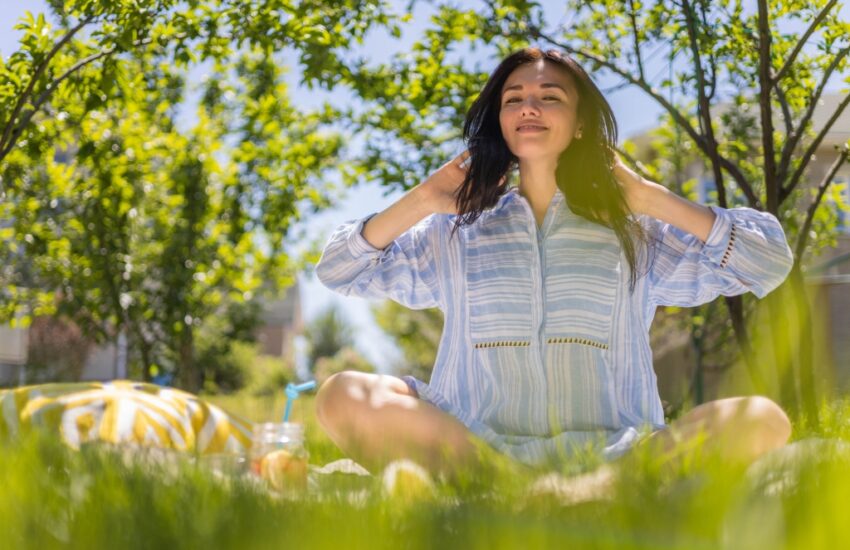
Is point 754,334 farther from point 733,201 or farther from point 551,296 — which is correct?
point 551,296

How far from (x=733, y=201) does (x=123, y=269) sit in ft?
15.7

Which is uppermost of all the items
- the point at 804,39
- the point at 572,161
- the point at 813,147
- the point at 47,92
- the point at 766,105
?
the point at 804,39

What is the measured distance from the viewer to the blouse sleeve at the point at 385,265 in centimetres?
273

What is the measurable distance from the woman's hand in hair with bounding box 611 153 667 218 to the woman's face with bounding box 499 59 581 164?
8.6 inches

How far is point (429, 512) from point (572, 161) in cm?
184

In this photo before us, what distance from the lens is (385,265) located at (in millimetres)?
2807

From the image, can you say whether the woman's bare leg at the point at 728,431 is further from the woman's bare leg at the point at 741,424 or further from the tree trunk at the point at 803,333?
the tree trunk at the point at 803,333

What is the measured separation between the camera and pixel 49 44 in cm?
389

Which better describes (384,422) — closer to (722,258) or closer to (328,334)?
(722,258)

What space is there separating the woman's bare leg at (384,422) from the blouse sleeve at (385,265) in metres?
0.40

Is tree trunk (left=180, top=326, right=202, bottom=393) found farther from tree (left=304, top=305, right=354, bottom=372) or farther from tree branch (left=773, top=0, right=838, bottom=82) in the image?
tree (left=304, top=305, right=354, bottom=372)

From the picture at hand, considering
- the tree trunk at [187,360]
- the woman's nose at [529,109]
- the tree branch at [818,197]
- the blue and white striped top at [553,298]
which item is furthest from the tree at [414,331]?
the woman's nose at [529,109]

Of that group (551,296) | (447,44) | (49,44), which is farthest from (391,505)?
(447,44)

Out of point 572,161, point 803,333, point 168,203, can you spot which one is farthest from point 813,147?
point 168,203
